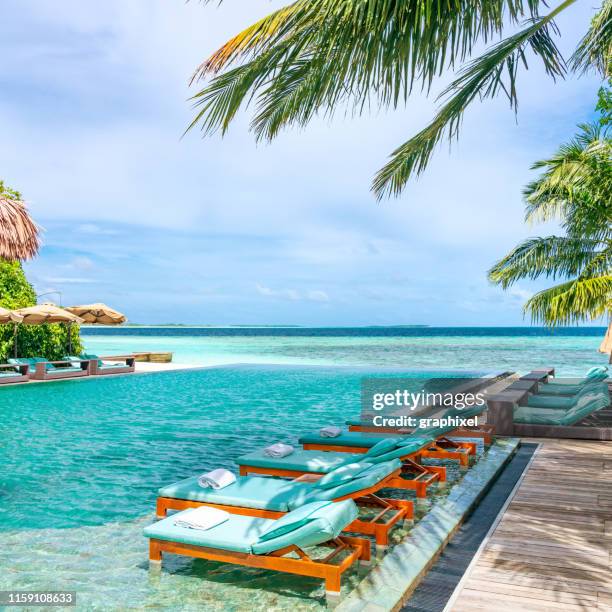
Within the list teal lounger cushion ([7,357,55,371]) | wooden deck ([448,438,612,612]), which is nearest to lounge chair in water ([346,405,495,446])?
wooden deck ([448,438,612,612])

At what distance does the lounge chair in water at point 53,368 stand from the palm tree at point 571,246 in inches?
463

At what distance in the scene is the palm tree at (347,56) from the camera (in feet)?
8.69

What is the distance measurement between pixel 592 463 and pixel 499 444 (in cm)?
116

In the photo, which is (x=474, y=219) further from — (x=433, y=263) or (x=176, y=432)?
(x=433, y=263)

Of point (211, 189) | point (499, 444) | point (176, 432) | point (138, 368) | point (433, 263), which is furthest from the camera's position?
point (433, 263)

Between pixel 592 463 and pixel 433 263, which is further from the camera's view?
pixel 433 263

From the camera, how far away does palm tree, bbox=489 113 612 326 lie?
27.9 ft

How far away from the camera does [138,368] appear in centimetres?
1986

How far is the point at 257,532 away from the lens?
3.61m

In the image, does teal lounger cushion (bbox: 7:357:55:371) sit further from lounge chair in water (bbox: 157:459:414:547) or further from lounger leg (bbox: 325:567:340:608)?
lounger leg (bbox: 325:567:340:608)

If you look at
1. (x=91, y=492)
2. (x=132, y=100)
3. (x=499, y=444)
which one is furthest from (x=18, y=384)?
(x=499, y=444)

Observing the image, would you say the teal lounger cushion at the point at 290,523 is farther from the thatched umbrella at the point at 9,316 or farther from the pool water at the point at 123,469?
the thatched umbrella at the point at 9,316

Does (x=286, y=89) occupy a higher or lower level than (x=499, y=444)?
higher

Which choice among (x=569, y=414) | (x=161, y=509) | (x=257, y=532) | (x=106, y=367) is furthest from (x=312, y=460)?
(x=106, y=367)
